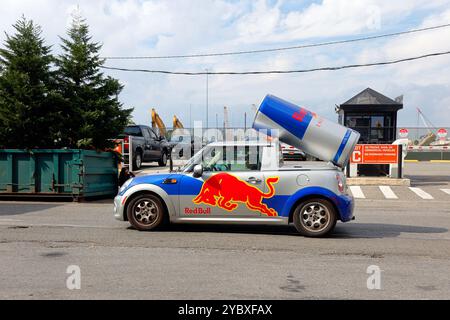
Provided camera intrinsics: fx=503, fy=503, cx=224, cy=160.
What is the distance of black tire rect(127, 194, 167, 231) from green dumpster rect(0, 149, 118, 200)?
212 inches

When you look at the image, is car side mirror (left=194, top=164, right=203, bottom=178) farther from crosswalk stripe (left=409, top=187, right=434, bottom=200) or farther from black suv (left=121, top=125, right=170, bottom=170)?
black suv (left=121, top=125, right=170, bottom=170)

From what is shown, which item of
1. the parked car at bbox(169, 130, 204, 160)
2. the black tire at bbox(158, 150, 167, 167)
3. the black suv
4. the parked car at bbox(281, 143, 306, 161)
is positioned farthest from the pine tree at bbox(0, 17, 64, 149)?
the parked car at bbox(281, 143, 306, 161)

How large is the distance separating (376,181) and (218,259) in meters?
13.4

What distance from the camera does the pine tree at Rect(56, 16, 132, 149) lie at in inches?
590

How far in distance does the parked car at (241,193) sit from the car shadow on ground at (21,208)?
3843 mm

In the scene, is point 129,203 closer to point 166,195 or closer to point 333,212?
point 166,195

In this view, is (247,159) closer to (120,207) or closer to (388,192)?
(120,207)

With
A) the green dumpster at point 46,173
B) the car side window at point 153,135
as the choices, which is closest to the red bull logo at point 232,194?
the green dumpster at point 46,173

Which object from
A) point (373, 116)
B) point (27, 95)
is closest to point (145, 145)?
point (27, 95)

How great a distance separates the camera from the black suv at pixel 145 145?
20906mm

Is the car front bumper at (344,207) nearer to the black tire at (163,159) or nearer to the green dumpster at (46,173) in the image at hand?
the green dumpster at (46,173)

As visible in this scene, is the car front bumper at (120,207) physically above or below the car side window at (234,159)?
below

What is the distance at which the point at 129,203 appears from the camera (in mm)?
8828
